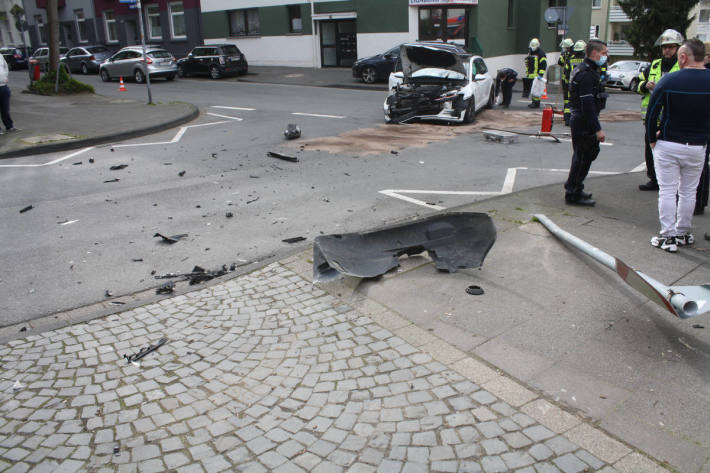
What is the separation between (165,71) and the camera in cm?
2788

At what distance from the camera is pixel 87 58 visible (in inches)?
1288

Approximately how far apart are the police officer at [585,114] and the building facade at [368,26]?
2002cm

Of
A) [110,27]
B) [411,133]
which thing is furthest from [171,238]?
[110,27]

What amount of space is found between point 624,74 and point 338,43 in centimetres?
1439

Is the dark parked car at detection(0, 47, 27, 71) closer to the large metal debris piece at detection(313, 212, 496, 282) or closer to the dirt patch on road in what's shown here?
the dirt patch on road

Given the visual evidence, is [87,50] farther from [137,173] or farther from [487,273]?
[487,273]

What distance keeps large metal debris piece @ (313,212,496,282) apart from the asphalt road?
1.07 meters

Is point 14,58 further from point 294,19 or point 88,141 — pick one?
point 88,141

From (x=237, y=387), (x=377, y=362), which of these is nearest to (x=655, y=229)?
(x=377, y=362)

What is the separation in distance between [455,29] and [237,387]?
2649 cm

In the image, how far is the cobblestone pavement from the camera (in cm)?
307

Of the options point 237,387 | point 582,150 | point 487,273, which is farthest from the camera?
point 582,150

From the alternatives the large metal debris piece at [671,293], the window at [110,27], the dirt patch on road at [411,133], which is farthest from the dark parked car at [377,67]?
the window at [110,27]

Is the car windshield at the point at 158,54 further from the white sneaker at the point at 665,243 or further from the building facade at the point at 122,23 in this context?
the white sneaker at the point at 665,243
